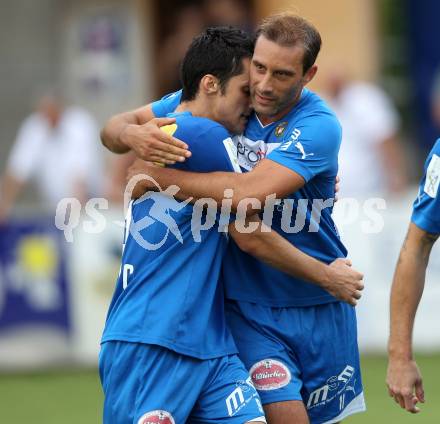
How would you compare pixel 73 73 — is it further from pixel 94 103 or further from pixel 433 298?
pixel 433 298

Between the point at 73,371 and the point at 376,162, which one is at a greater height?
the point at 376,162

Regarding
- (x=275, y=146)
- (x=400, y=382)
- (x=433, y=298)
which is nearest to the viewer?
(x=400, y=382)

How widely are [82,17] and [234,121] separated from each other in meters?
10.7

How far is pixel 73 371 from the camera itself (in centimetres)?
1105

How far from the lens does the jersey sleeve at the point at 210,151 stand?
5336mm

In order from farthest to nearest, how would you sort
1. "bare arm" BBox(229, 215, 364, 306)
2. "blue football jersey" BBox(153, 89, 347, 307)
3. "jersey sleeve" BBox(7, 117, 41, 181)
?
"jersey sleeve" BBox(7, 117, 41, 181) → "blue football jersey" BBox(153, 89, 347, 307) → "bare arm" BBox(229, 215, 364, 306)

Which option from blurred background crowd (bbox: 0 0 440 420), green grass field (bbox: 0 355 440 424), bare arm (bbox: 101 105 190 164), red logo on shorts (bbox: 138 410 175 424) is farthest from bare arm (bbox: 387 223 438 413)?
green grass field (bbox: 0 355 440 424)

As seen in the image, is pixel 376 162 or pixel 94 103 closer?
pixel 376 162

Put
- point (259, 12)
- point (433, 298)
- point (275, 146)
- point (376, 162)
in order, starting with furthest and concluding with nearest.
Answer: point (259, 12) → point (376, 162) → point (433, 298) → point (275, 146)

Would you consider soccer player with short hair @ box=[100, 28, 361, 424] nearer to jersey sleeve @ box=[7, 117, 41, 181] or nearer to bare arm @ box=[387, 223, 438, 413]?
bare arm @ box=[387, 223, 438, 413]

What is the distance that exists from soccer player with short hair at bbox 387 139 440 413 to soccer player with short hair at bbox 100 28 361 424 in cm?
26

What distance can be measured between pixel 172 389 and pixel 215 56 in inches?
57.1

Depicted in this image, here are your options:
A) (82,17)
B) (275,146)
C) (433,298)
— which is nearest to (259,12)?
(82,17)

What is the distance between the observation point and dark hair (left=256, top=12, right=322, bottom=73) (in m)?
5.44
